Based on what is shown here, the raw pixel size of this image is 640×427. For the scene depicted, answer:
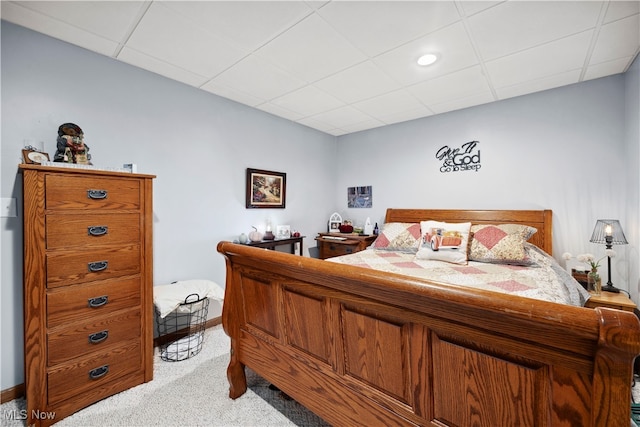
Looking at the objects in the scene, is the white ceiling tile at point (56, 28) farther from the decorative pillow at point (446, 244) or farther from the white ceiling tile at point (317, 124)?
the decorative pillow at point (446, 244)

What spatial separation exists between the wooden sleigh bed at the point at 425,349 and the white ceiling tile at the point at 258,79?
157 centimetres

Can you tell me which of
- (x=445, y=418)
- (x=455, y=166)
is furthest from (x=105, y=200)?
(x=455, y=166)

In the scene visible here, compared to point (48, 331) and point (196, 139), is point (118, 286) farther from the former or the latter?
point (196, 139)

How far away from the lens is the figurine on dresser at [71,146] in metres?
1.90

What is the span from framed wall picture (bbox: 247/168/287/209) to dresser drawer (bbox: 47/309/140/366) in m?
1.68

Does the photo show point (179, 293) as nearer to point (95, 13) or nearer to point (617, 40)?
point (95, 13)

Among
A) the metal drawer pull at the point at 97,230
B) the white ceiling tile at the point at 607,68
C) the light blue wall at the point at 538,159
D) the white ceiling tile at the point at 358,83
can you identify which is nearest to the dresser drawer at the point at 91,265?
the metal drawer pull at the point at 97,230

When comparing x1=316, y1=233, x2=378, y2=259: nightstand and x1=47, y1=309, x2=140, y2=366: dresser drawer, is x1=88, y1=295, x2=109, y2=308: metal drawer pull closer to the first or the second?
x1=47, y1=309, x2=140, y2=366: dresser drawer

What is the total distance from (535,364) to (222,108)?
10.4ft

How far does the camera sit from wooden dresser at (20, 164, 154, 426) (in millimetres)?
1587

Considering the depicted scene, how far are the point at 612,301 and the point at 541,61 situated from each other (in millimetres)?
1947

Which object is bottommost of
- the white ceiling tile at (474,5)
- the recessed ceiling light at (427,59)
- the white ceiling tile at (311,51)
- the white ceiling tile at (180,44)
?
the white ceiling tile at (474,5)

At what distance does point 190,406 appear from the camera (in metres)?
1.78

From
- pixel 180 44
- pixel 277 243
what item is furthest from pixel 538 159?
pixel 180 44
